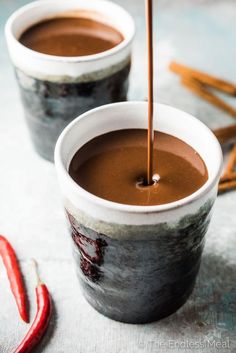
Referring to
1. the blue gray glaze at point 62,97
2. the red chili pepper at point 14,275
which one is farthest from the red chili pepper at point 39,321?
the blue gray glaze at point 62,97

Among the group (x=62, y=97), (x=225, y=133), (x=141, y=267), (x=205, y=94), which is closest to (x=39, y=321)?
(x=141, y=267)

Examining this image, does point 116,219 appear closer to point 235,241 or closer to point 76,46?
point 235,241

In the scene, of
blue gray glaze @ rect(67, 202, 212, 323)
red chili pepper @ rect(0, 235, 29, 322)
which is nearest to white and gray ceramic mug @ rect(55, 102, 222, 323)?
blue gray glaze @ rect(67, 202, 212, 323)

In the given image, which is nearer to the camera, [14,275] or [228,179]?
[14,275]

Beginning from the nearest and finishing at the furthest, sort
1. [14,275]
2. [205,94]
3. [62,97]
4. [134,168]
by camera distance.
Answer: [134,168] < [14,275] < [62,97] < [205,94]

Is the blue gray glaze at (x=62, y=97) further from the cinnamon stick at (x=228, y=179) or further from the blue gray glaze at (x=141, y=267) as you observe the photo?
the blue gray glaze at (x=141, y=267)

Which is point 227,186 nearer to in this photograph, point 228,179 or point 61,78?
point 228,179
